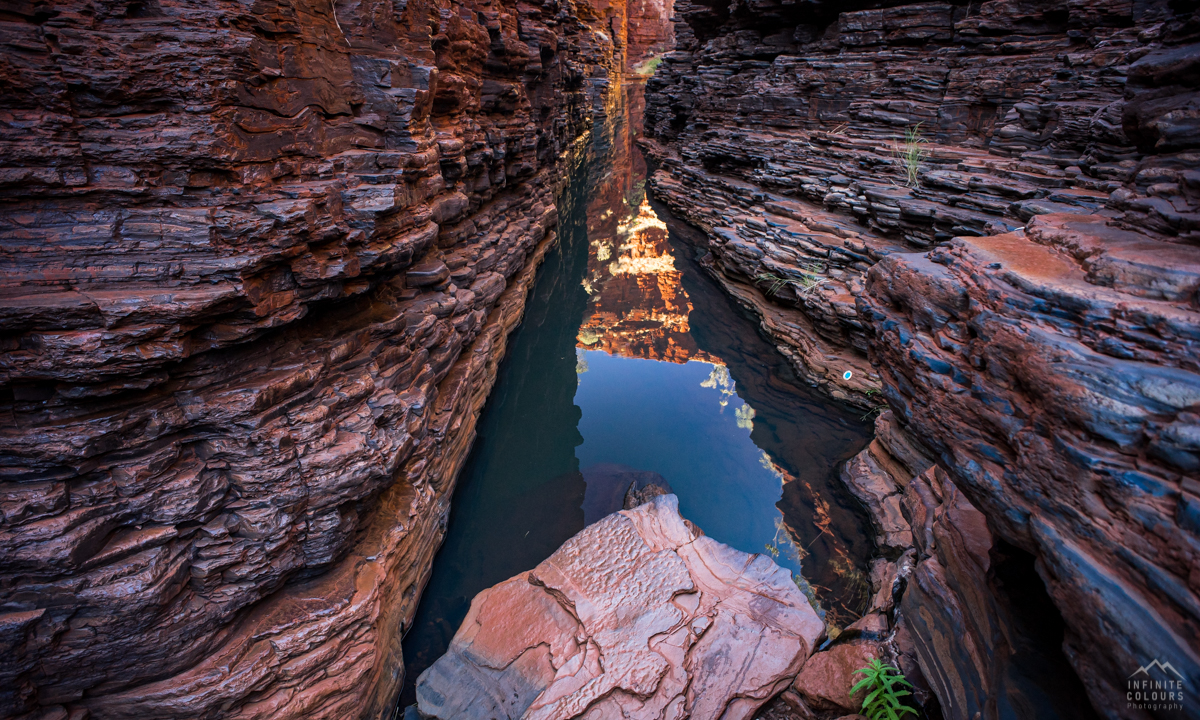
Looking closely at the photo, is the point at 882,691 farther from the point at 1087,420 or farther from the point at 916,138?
the point at 916,138

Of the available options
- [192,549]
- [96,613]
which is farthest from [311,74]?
[96,613]

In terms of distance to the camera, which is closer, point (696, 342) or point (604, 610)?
point (604, 610)

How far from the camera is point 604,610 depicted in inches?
157

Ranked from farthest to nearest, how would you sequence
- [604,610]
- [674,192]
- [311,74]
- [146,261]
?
1. [674,192]
2. [604,610]
3. [311,74]
4. [146,261]

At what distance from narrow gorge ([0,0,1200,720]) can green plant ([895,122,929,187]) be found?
145 cm

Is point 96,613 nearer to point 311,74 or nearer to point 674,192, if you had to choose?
point 311,74

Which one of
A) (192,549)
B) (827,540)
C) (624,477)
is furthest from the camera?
(624,477)

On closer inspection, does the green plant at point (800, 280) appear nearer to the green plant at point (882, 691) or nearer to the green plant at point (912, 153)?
the green plant at point (912, 153)

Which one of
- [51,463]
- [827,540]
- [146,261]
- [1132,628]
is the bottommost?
[827,540]

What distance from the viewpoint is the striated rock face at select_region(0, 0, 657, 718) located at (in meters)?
2.54

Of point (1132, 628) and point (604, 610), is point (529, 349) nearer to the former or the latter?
point (604, 610)

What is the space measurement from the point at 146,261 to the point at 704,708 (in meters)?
4.26

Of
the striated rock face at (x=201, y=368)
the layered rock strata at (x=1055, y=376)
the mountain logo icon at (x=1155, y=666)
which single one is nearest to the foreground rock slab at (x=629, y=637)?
the striated rock face at (x=201, y=368)

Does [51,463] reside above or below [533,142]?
below
